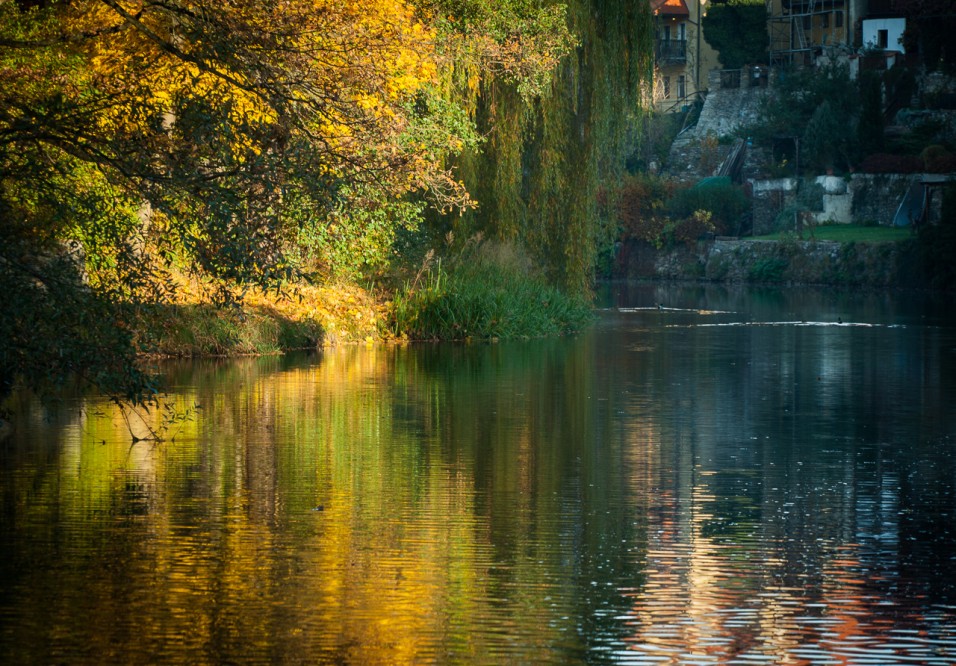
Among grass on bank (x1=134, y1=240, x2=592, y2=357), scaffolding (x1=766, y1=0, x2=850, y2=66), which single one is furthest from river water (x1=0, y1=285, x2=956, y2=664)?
scaffolding (x1=766, y1=0, x2=850, y2=66)

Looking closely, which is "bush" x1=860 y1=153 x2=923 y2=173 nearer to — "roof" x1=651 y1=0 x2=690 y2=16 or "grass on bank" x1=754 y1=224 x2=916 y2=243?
"grass on bank" x1=754 y1=224 x2=916 y2=243

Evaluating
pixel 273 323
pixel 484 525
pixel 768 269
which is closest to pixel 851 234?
pixel 768 269

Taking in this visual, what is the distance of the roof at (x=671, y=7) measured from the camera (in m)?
83.1

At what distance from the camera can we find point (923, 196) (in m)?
59.0

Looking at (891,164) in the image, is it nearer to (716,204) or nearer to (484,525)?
(716,204)

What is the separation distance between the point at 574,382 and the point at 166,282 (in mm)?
9203

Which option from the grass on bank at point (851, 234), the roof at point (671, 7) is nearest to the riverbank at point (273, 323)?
the grass on bank at point (851, 234)

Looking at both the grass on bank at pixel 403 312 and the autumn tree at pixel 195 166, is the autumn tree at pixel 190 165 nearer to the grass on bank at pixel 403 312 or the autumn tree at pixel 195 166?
the autumn tree at pixel 195 166

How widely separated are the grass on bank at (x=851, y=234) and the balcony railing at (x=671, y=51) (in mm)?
24138

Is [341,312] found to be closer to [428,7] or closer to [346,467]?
[428,7]

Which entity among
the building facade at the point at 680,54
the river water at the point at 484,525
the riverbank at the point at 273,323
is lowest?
the river water at the point at 484,525

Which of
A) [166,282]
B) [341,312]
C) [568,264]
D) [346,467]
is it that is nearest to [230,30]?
[166,282]

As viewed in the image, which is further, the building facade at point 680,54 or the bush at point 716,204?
the building facade at point 680,54

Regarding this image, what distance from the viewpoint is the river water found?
8.39 meters
